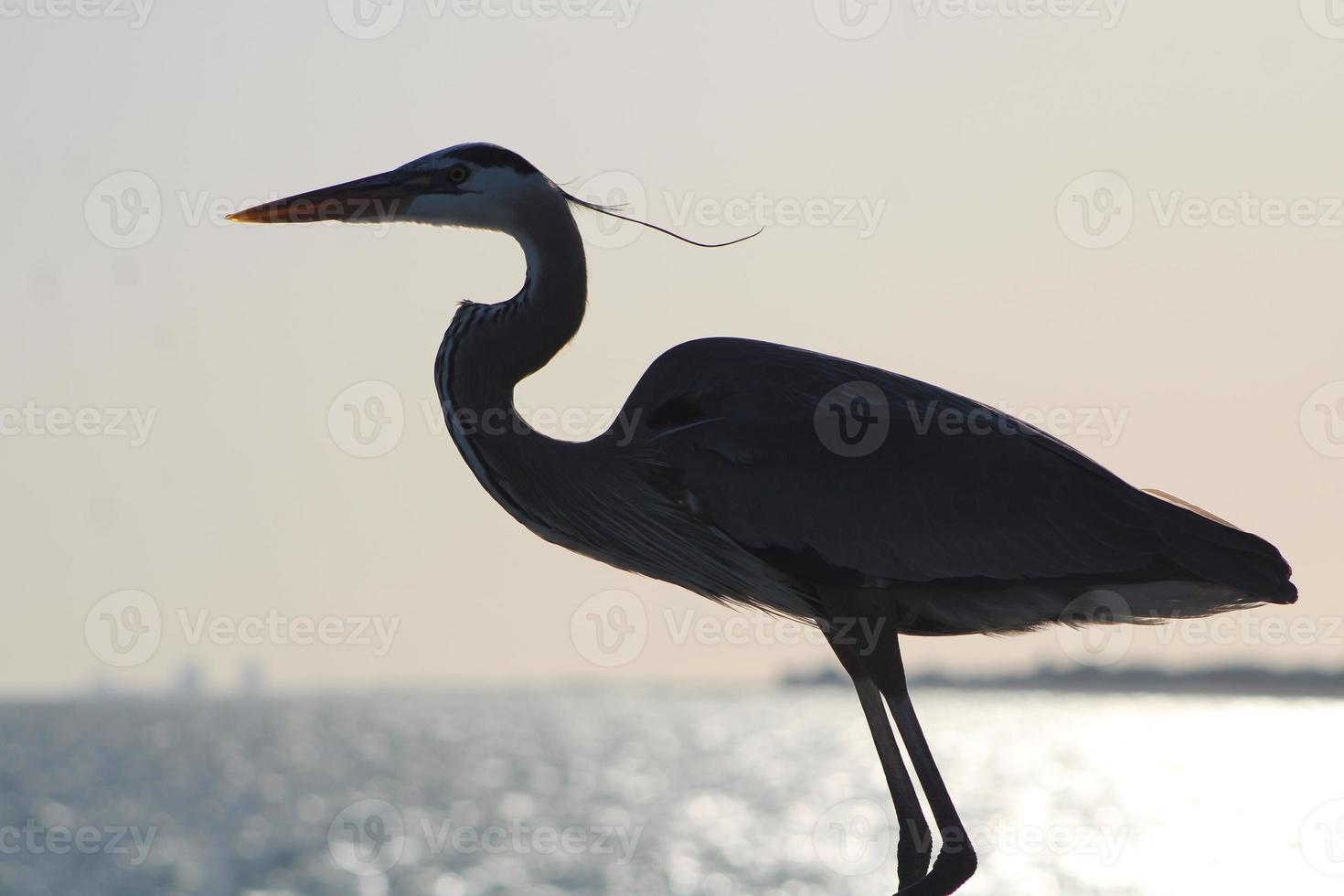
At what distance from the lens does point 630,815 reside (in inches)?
2884

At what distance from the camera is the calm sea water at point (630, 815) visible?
2010 inches

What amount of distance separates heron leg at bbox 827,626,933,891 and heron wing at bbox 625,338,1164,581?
14.2 inches

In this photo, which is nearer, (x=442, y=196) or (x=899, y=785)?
(x=899, y=785)

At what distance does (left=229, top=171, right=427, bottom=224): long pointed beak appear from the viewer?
266 inches

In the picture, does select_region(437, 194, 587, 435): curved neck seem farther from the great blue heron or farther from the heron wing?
the heron wing

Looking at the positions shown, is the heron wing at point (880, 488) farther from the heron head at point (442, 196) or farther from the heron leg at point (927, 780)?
the heron head at point (442, 196)

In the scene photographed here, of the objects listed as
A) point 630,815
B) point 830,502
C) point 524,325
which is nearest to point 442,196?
point 524,325

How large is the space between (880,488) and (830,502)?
221mm

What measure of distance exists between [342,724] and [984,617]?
6445 inches

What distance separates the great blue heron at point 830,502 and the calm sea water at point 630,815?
3718cm

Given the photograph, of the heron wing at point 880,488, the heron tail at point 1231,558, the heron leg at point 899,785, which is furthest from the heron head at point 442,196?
the heron tail at point 1231,558

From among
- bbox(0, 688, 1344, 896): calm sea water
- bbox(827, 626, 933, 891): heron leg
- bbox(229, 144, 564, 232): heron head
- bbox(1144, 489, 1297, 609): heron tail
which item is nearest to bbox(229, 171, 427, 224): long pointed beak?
bbox(229, 144, 564, 232): heron head

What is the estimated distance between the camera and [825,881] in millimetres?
48344

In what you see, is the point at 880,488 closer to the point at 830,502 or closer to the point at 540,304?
the point at 830,502
